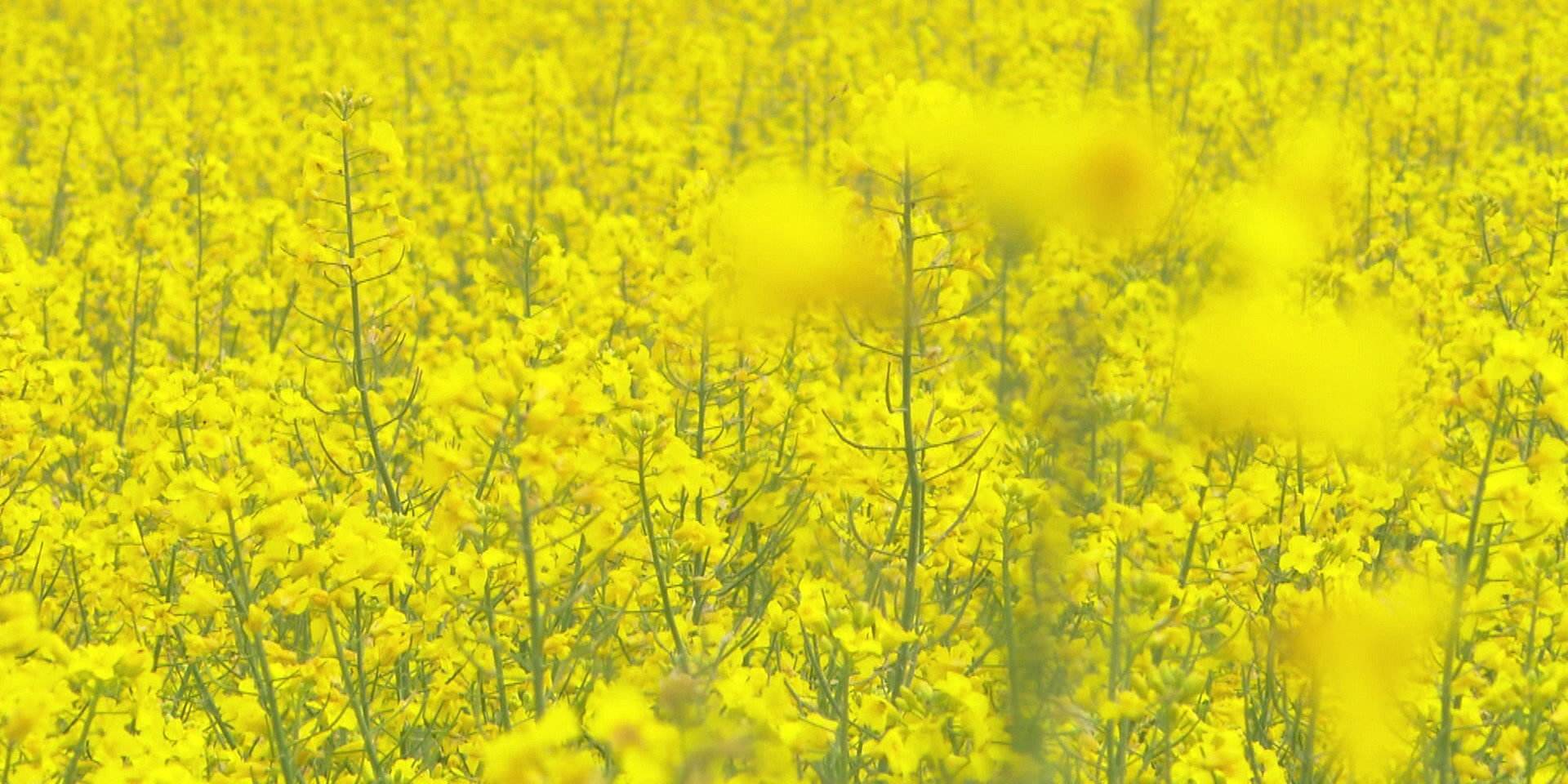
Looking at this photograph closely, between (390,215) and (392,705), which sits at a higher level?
(390,215)

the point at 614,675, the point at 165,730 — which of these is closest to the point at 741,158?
the point at 614,675

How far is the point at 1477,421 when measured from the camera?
5.12 metres

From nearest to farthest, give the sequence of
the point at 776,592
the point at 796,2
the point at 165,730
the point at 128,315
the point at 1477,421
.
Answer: the point at 165,730 < the point at 776,592 < the point at 1477,421 < the point at 128,315 < the point at 796,2

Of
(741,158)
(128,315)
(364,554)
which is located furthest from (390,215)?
(741,158)

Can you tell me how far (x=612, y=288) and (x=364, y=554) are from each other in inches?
105

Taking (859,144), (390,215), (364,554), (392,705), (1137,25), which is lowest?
(392,705)

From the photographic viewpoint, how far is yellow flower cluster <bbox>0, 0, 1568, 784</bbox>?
7.04 feet

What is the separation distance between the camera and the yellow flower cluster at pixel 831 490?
2146mm

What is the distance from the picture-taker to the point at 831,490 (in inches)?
146

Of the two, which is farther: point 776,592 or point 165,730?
point 776,592

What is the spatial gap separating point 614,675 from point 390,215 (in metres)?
1.39

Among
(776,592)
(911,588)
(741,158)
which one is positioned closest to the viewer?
(911,588)

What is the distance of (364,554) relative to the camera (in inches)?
107

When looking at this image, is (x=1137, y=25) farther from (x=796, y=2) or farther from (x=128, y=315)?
(x=796, y=2)
